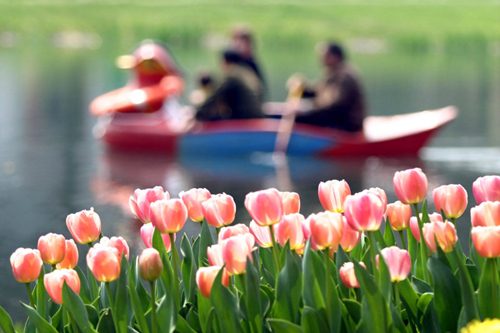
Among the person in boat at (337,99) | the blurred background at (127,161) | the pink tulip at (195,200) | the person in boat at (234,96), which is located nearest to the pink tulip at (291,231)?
the pink tulip at (195,200)

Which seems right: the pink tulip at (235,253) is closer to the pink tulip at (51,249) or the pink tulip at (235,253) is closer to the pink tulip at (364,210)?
the pink tulip at (364,210)

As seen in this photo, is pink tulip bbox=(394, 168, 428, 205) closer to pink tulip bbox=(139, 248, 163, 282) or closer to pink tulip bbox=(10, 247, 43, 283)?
pink tulip bbox=(139, 248, 163, 282)

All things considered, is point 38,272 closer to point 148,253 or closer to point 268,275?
point 148,253

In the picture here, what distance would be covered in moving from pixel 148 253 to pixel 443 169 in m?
7.92

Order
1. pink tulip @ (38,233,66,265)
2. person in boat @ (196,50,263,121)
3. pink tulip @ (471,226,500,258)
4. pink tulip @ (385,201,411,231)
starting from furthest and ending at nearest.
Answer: person in boat @ (196,50,263,121) < pink tulip @ (385,201,411,231) < pink tulip @ (38,233,66,265) < pink tulip @ (471,226,500,258)

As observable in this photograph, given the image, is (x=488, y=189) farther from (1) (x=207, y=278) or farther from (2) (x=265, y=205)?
(1) (x=207, y=278)

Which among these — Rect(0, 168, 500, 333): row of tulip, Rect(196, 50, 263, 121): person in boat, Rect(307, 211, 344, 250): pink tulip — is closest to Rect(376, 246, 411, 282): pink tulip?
Rect(0, 168, 500, 333): row of tulip

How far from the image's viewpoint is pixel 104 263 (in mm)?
1604

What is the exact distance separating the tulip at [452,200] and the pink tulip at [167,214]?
0.58 m

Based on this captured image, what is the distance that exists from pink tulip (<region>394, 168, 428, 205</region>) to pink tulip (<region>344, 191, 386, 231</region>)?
0.25 m

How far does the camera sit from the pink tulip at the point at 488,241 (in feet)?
5.03

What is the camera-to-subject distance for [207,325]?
1614 mm

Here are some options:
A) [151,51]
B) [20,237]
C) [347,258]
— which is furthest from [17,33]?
[347,258]

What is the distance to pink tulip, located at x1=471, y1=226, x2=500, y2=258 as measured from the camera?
1532mm
